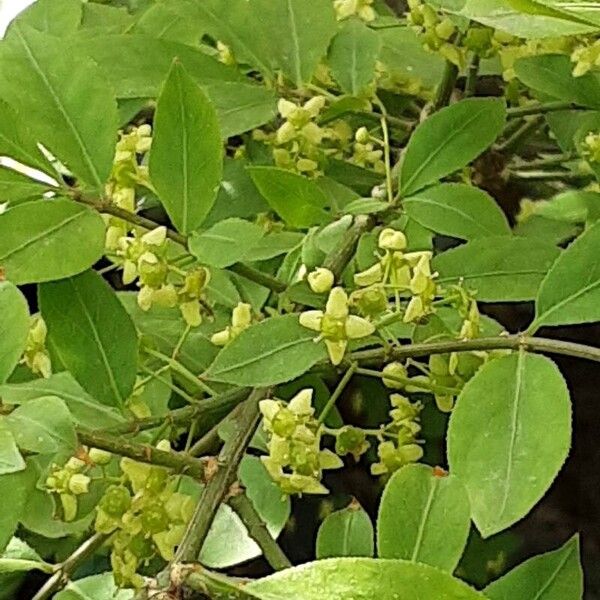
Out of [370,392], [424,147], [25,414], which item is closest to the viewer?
[25,414]

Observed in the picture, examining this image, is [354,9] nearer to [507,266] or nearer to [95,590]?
[507,266]

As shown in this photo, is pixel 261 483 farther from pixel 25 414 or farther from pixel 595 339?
pixel 595 339

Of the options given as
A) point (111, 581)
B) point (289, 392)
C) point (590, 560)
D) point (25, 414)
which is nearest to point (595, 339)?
point (590, 560)

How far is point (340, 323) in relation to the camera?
43cm

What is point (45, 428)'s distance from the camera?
0.37 meters

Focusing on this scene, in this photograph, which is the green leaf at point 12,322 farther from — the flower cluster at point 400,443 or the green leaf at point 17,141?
the flower cluster at point 400,443

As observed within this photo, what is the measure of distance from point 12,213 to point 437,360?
19 centimetres

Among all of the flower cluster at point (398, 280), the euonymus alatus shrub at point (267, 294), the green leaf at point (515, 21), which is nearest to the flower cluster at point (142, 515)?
the euonymus alatus shrub at point (267, 294)

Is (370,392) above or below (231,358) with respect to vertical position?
below

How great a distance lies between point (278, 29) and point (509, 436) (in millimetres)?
278

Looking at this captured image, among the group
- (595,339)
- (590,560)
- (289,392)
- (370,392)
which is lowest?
(590,560)

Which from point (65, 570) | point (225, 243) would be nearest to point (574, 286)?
point (225, 243)

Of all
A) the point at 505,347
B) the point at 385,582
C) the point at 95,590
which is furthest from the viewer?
the point at 95,590

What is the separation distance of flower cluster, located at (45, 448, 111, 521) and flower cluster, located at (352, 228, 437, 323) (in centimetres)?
13
